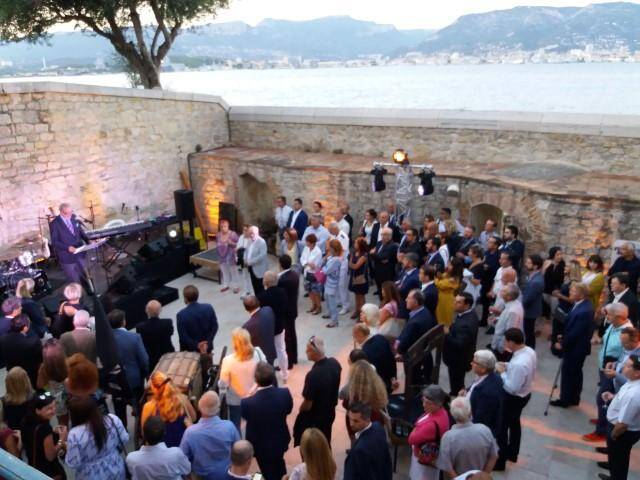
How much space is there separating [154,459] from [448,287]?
14.1 feet

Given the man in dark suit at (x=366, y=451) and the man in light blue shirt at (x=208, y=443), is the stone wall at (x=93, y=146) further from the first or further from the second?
the man in dark suit at (x=366, y=451)

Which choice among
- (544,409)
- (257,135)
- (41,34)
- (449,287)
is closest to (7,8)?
(41,34)

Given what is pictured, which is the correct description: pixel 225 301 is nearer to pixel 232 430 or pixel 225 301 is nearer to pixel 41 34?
pixel 232 430

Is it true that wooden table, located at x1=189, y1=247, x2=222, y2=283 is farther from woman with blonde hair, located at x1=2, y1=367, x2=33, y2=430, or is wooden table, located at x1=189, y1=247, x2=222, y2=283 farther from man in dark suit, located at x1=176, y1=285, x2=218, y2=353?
woman with blonde hair, located at x1=2, y1=367, x2=33, y2=430

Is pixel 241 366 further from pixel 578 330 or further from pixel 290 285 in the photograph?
pixel 578 330

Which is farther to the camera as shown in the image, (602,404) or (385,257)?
(385,257)

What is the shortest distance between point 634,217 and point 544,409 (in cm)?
349

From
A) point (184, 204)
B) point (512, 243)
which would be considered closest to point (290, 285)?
point (512, 243)

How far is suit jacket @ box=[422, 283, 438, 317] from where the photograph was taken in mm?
6152

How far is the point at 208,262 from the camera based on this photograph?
33.2ft

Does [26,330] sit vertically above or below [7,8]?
below

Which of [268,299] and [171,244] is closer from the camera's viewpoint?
[268,299]

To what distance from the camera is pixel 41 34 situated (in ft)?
46.1

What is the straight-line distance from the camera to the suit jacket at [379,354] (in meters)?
4.88
